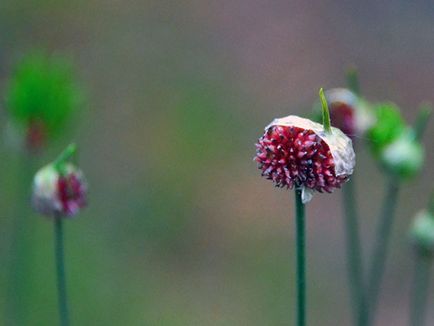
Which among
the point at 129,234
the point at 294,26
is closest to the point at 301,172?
the point at 129,234

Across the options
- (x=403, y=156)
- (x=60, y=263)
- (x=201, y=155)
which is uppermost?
(x=201, y=155)

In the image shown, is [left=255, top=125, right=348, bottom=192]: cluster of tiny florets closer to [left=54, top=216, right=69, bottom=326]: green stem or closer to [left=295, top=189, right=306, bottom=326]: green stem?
[left=295, top=189, right=306, bottom=326]: green stem

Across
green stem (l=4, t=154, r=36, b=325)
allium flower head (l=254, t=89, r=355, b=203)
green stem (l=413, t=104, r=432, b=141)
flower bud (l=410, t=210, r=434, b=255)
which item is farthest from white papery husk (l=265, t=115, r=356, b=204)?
green stem (l=4, t=154, r=36, b=325)

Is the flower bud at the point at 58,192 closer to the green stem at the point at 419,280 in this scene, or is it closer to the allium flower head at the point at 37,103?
the allium flower head at the point at 37,103

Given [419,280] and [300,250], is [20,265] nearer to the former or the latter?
[419,280]

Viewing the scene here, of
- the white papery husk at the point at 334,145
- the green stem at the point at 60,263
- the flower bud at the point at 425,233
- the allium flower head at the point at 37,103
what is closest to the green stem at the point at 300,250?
the white papery husk at the point at 334,145

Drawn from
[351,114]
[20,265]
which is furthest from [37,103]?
[20,265]
